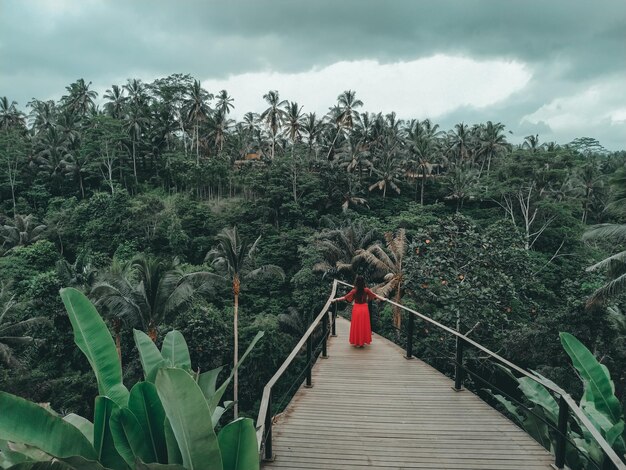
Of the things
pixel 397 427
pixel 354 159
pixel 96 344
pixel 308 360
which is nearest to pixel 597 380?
pixel 397 427

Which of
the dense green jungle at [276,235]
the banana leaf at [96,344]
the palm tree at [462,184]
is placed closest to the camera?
the banana leaf at [96,344]

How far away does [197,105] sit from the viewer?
1569 inches

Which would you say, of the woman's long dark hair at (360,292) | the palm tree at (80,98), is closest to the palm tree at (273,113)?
the palm tree at (80,98)

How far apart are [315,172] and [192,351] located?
21272 millimetres

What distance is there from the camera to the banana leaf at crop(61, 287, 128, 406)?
8.50ft

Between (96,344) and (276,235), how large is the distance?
30.2m

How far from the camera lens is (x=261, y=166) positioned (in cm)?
3906

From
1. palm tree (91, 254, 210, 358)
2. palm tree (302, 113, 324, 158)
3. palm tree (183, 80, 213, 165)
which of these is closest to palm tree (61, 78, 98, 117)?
palm tree (183, 80, 213, 165)

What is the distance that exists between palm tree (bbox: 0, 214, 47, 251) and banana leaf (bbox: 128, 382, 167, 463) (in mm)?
36925

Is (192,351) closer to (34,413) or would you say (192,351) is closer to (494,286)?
(494,286)

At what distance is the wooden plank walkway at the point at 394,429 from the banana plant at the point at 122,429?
1.53 m

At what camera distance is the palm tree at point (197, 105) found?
39.7m

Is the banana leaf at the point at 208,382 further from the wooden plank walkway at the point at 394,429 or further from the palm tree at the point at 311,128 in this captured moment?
the palm tree at the point at 311,128

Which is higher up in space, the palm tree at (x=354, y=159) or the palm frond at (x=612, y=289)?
the palm tree at (x=354, y=159)
